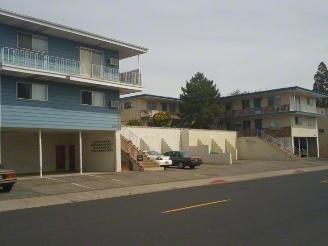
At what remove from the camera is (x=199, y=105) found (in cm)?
5169

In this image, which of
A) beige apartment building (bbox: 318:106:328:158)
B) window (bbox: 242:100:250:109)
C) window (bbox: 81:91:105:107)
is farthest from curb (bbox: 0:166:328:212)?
beige apartment building (bbox: 318:106:328:158)

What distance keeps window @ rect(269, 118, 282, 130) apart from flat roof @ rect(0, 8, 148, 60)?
26991mm

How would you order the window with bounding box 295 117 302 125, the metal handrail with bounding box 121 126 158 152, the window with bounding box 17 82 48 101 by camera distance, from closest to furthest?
1. the window with bounding box 17 82 48 101
2. the metal handrail with bounding box 121 126 158 152
3. the window with bounding box 295 117 302 125

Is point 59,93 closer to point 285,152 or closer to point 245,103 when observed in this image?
point 285,152

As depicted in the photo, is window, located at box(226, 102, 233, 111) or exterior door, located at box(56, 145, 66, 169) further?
window, located at box(226, 102, 233, 111)

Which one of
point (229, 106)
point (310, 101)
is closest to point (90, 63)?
point (229, 106)

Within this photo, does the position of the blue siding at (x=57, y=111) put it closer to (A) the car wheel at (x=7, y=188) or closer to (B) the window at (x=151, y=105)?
(A) the car wheel at (x=7, y=188)

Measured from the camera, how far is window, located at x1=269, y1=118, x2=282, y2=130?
50.3m

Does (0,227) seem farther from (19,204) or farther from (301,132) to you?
(301,132)

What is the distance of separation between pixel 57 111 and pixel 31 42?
4.27m

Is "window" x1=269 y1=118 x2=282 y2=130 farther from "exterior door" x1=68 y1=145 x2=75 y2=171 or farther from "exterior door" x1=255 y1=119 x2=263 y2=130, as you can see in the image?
"exterior door" x1=68 y1=145 x2=75 y2=171

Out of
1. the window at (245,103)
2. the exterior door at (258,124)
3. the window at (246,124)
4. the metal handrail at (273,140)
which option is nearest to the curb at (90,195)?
the metal handrail at (273,140)

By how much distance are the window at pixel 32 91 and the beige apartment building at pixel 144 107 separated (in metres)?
25.0

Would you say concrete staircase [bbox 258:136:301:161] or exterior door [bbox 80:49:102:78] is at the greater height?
exterior door [bbox 80:49:102:78]
